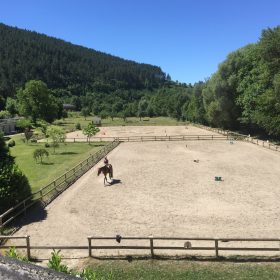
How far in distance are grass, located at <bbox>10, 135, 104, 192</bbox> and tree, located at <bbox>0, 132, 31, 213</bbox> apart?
18.3 ft

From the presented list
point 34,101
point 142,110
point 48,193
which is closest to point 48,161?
point 48,193

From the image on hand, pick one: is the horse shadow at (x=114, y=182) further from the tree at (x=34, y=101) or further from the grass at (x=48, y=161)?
the tree at (x=34, y=101)

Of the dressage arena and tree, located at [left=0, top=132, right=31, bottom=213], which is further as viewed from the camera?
tree, located at [left=0, top=132, right=31, bottom=213]

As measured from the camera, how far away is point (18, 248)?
14562 mm

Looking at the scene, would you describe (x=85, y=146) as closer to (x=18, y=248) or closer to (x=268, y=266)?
(x=18, y=248)

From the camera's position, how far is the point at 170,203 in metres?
20.9

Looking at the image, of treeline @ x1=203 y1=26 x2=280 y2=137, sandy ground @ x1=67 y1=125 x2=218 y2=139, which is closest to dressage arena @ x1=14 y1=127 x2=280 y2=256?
treeline @ x1=203 y1=26 x2=280 y2=137

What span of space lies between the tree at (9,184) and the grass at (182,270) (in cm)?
707

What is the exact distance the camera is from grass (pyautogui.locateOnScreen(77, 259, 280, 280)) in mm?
12047

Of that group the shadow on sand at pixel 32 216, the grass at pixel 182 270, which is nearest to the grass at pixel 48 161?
the shadow on sand at pixel 32 216

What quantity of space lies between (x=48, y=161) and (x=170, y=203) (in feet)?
67.6

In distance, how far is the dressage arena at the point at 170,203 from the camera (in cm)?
1648

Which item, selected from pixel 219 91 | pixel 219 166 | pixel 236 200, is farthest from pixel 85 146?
pixel 236 200

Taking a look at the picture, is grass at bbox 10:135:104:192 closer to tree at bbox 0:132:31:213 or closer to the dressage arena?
the dressage arena
